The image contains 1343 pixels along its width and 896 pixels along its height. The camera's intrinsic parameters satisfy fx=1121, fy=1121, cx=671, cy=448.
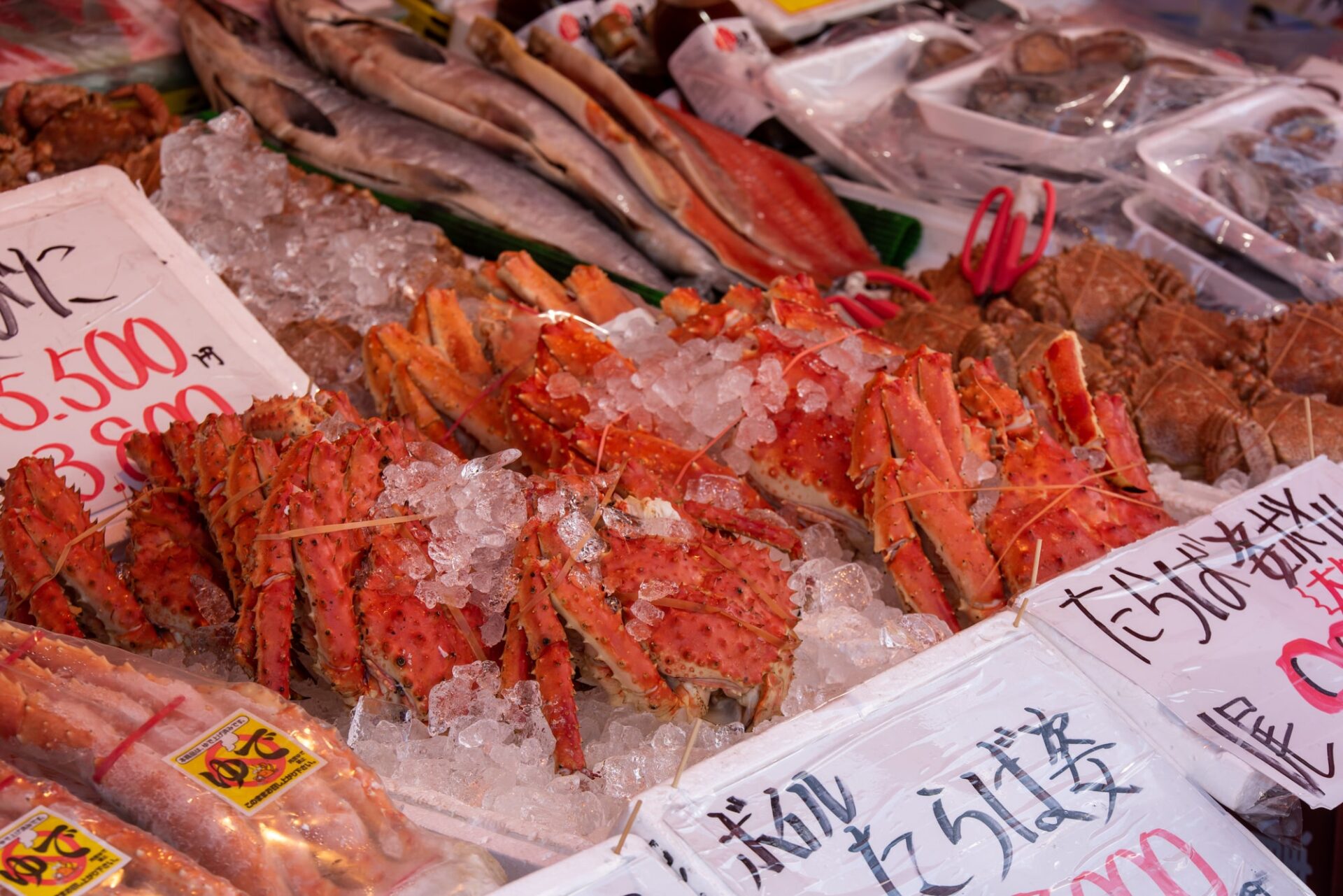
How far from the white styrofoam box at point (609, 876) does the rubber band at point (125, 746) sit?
0.48 metres

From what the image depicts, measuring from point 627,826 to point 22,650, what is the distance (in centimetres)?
83

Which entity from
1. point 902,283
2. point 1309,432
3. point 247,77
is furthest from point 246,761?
point 247,77

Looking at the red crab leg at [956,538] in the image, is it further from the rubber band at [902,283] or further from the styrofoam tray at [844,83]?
the styrofoam tray at [844,83]

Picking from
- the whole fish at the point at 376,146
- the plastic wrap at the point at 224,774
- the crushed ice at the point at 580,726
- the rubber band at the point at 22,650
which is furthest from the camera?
the whole fish at the point at 376,146

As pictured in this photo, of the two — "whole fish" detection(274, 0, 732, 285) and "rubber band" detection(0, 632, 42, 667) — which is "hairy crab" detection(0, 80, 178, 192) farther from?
"rubber band" detection(0, 632, 42, 667)

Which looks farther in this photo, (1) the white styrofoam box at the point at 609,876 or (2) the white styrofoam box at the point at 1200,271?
(2) the white styrofoam box at the point at 1200,271

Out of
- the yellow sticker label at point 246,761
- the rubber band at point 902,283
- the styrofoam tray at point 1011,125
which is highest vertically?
the styrofoam tray at point 1011,125

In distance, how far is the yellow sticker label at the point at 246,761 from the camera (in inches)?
54.3

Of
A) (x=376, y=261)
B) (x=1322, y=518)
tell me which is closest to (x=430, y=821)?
(x=1322, y=518)

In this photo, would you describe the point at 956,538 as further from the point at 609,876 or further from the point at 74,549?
the point at 74,549

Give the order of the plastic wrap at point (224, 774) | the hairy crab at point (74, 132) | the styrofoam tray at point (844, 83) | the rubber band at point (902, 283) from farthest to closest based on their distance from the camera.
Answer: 1. the styrofoam tray at point (844, 83)
2. the rubber band at point (902, 283)
3. the hairy crab at point (74, 132)
4. the plastic wrap at point (224, 774)

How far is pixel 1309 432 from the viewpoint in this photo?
8.70 feet

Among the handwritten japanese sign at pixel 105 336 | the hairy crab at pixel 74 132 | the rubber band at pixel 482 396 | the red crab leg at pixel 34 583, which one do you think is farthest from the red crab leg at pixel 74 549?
the hairy crab at pixel 74 132

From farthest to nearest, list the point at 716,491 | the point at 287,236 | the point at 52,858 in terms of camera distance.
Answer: the point at 287,236, the point at 716,491, the point at 52,858
